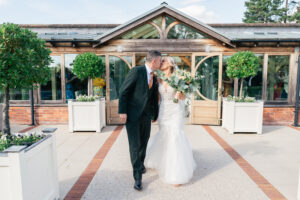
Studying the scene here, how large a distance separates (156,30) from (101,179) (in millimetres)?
5640

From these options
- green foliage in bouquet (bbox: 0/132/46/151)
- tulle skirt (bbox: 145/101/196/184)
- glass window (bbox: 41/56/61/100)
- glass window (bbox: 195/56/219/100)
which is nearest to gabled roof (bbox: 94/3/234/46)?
A: glass window (bbox: 195/56/219/100)

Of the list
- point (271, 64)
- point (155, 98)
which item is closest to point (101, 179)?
point (155, 98)

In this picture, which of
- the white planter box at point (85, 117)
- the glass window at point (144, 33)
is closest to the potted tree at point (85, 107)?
the white planter box at point (85, 117)

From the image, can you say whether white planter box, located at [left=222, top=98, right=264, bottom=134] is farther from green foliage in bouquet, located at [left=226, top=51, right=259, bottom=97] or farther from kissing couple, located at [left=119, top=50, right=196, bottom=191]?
kissing couple, located at [left=119, top=50, right=196, bottom=191]

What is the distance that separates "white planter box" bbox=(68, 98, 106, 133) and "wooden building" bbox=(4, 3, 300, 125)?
1.08 meters

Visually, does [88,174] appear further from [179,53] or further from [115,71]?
[179,53]

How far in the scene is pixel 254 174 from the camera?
3.43 m

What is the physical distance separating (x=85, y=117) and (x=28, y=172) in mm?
4209

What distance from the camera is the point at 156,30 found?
7.27 m

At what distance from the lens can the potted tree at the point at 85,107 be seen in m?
6.06

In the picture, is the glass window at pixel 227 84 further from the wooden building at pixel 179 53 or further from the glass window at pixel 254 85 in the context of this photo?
the glass window at pixel 254 85

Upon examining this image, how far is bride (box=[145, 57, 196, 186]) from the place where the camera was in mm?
3008

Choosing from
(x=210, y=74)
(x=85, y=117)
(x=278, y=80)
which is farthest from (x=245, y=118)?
(x=85, y=117)

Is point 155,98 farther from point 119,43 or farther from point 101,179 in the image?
point 119,43
